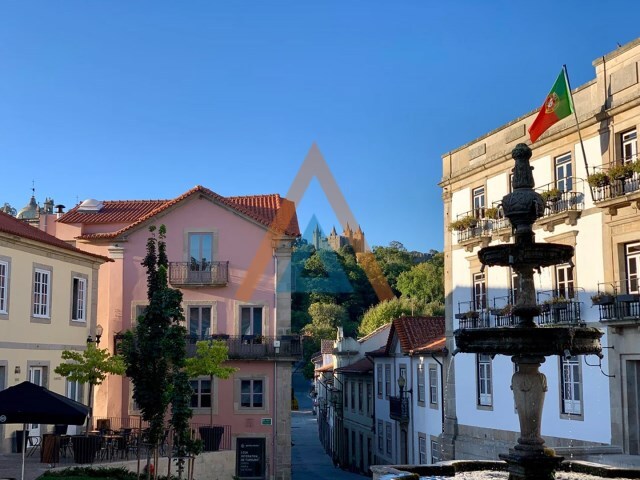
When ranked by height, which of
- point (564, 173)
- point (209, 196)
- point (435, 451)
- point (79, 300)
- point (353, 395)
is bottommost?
point (435, 451)

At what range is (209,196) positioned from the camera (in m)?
30.1

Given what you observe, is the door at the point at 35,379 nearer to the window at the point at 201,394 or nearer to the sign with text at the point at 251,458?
the window at the point at 201,394

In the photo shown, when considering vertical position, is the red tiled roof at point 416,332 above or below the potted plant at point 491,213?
below

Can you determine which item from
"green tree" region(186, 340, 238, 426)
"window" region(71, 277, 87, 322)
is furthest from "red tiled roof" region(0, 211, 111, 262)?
"green tree" region(186, 340, 238, 426)

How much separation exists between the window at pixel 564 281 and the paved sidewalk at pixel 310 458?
17244 millimetres

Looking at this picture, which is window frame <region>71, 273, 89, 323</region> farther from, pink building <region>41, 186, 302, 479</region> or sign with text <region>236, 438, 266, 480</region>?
sign with text <region>236, 438, 266, 480</region>

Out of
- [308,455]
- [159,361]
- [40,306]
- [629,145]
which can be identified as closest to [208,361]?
[40,306]

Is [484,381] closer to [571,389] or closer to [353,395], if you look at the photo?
[571,389]

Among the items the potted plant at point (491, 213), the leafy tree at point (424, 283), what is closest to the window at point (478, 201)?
the potted plant at point (491, 213)

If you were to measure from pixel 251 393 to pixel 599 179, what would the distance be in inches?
603

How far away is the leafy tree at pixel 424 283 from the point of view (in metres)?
74.0

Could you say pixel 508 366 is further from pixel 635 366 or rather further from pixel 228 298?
pixel 228 298

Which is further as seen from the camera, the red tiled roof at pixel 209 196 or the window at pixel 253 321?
the red tiled roof at pixel 209 196

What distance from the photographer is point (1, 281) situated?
21.2 meters
